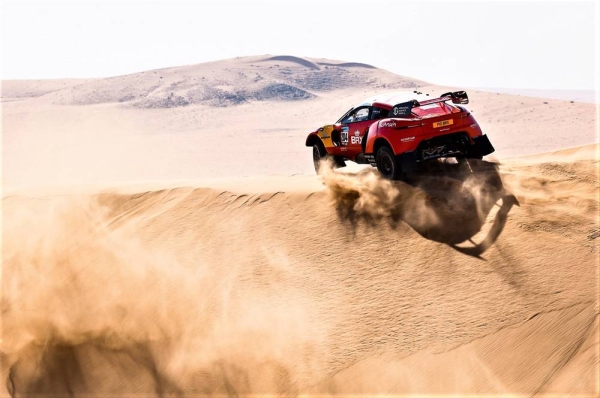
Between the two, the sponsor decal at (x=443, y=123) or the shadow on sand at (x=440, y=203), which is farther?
the sponsor decal at (x=443, y=123)

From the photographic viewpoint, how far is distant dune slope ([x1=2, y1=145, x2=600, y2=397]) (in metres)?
6.36

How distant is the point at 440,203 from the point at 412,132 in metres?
1.16

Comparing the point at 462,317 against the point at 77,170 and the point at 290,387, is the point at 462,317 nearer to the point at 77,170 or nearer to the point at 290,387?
the point at 290,387

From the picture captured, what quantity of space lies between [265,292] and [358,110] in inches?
141

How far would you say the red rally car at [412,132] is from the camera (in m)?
8.50

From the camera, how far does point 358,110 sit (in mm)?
9828

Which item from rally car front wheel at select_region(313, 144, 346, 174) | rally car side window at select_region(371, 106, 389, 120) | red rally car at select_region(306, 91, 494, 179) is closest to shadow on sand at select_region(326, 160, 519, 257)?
red rally car at select_region(306, 91, 494, 179)

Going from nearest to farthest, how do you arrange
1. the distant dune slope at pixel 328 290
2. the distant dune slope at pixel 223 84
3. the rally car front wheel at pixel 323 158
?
the distant dune slope at pixel 328 290 < the rally car front wheel at pixel 323 158 < the distant dune slope at pixel 223 84

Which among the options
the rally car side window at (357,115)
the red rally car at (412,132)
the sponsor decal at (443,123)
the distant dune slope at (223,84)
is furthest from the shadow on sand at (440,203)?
the distant dune slope at (223,84)

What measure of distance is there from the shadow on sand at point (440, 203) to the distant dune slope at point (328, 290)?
0.02 m

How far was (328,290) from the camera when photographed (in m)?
7.50

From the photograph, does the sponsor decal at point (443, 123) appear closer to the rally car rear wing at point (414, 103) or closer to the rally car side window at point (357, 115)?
the rally car rear wing at point (414, 103)

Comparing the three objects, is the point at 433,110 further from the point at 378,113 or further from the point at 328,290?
the point at 328,290

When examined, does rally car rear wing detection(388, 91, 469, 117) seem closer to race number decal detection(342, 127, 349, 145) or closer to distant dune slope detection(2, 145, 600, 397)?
distant dune slope detection(2, 145, 600, 397)
